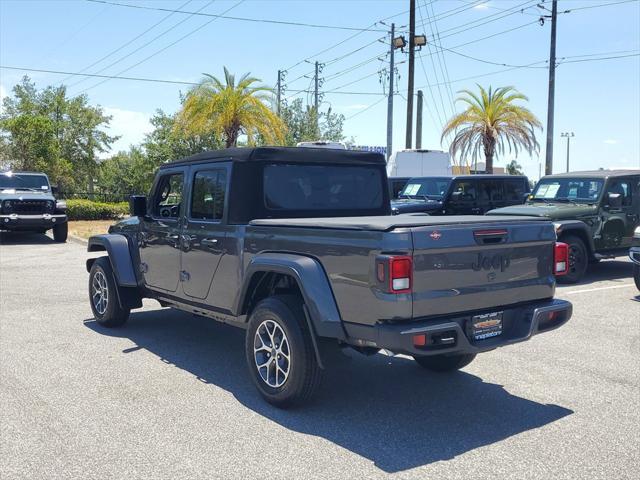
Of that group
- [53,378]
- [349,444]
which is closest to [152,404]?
[53,378]

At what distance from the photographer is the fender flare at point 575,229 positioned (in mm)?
11148

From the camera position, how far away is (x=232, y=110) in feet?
91.5

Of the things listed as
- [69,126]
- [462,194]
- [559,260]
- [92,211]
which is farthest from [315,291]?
[69,126]

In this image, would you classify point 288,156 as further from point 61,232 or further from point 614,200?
point 61,232

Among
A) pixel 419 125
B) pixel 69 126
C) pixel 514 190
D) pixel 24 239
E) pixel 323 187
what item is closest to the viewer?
pixel 323 187

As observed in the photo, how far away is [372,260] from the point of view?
14.0 feet

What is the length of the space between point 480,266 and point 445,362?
158 centimetres

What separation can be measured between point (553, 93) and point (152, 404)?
26345mm

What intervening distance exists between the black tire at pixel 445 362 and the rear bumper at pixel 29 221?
1499cm

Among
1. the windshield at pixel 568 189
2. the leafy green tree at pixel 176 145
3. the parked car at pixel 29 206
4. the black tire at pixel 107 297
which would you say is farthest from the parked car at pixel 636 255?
the leafy green tree at pixel 176 145

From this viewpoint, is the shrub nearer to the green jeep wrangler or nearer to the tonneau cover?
the green jeep wrangler

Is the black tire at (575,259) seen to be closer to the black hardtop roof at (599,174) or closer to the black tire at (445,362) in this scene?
A: the black hardtop roof at (599,174)

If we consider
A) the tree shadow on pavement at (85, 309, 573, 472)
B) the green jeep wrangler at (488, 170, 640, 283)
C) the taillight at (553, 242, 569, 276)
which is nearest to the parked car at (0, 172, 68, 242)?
the green jeep wrangler at (488, 170, 640, 283)

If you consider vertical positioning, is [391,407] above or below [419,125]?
below
